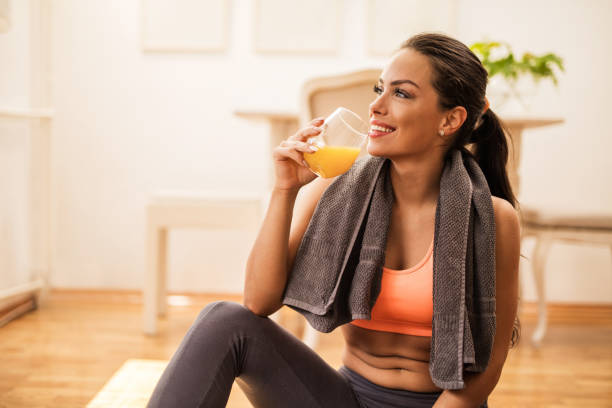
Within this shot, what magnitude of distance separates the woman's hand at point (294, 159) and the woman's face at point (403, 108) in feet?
0.36

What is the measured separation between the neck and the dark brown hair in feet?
0.14

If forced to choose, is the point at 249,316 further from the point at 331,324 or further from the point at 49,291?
the point at 49,291

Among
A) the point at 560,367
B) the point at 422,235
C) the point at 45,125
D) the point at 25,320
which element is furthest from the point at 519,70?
the point at 25,320

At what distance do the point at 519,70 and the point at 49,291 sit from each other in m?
2.45

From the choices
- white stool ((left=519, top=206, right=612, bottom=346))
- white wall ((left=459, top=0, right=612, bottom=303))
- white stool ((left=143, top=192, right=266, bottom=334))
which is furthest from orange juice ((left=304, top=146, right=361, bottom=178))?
white wall ((left=459, top=0, right=612, bottom=303))

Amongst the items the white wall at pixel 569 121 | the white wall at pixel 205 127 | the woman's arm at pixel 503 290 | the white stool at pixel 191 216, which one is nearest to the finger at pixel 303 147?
the woman's arm at pixel 503 290

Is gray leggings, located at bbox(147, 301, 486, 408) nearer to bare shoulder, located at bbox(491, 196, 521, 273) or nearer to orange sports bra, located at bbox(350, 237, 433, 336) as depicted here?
orange sports bra, located at bbox(350, 237, 433, 336)

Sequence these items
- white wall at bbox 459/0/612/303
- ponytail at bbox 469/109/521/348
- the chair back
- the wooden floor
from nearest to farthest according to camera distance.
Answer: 1. ponytail at bbox 469/109/521/348
2. the wooden floor
3. the chair back
4. white wall at bbox 459/0/612/303

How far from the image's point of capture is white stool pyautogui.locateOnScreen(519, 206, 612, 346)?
2449 millimetres

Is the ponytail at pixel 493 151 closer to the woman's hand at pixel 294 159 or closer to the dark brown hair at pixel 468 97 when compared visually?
the dark brown hair at pixel 468 97

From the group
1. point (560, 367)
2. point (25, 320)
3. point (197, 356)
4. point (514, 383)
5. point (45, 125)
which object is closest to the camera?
point (197, 356)

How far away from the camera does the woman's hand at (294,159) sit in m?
1.06

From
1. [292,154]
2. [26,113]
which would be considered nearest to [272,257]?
[292,154]

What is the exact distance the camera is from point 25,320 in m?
2.62
